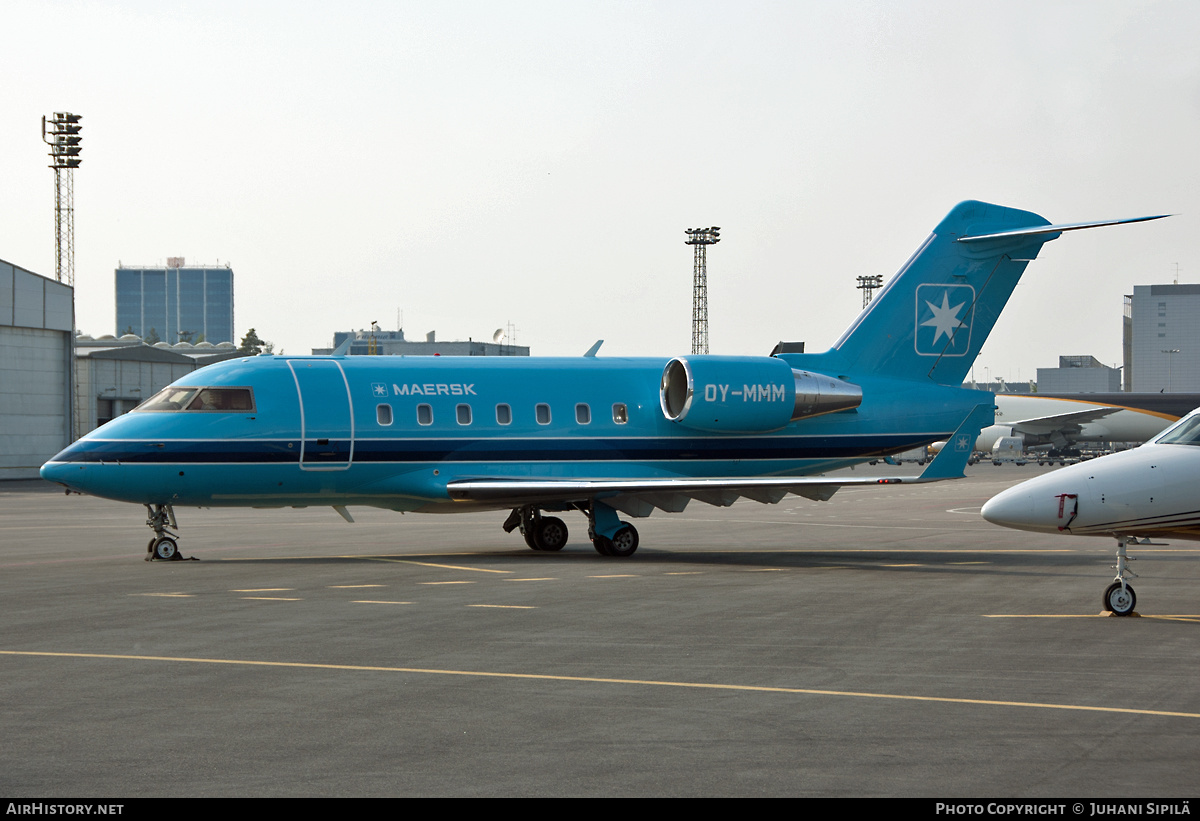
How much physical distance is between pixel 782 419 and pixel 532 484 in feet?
17.9

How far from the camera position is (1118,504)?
14.5 metres

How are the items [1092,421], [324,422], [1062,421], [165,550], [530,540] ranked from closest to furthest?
[165,550]
[324,422]
[530,540]
[1062,421]
[1092,421]

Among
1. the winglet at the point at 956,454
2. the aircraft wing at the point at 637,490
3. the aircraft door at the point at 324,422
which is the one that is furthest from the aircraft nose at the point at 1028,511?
the aircraft door at the point at 324,422

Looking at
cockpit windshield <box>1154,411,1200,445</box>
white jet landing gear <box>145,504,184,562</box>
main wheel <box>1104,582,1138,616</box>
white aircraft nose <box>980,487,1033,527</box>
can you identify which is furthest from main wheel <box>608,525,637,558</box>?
cockpit windshield <box>1154,411,1200,445</box>

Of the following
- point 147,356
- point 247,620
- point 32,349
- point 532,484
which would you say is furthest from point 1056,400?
point 247,620

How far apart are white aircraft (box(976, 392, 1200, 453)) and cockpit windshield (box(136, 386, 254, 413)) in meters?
74.1

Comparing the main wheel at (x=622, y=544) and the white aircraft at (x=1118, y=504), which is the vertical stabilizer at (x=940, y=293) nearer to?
the main wheel at (x=622, y=544)

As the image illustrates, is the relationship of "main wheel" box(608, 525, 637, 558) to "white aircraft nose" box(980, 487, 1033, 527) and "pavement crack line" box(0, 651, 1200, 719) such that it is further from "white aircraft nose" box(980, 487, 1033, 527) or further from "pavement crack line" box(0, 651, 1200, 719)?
"pavement crack line" box(0, 651, 1200, 719)

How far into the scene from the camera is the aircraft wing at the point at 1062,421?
86625mm

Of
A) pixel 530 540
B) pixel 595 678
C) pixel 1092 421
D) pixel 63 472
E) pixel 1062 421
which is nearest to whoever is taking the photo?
pixel 595 678

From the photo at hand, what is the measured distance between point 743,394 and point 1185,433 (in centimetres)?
985

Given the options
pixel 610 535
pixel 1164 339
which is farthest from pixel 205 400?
pixel 1164 339

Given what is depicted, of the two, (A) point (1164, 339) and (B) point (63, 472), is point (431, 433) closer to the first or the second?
(B) point (63, 472)

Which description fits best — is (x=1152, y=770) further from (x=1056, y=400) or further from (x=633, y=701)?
(x=1056, y=400)
